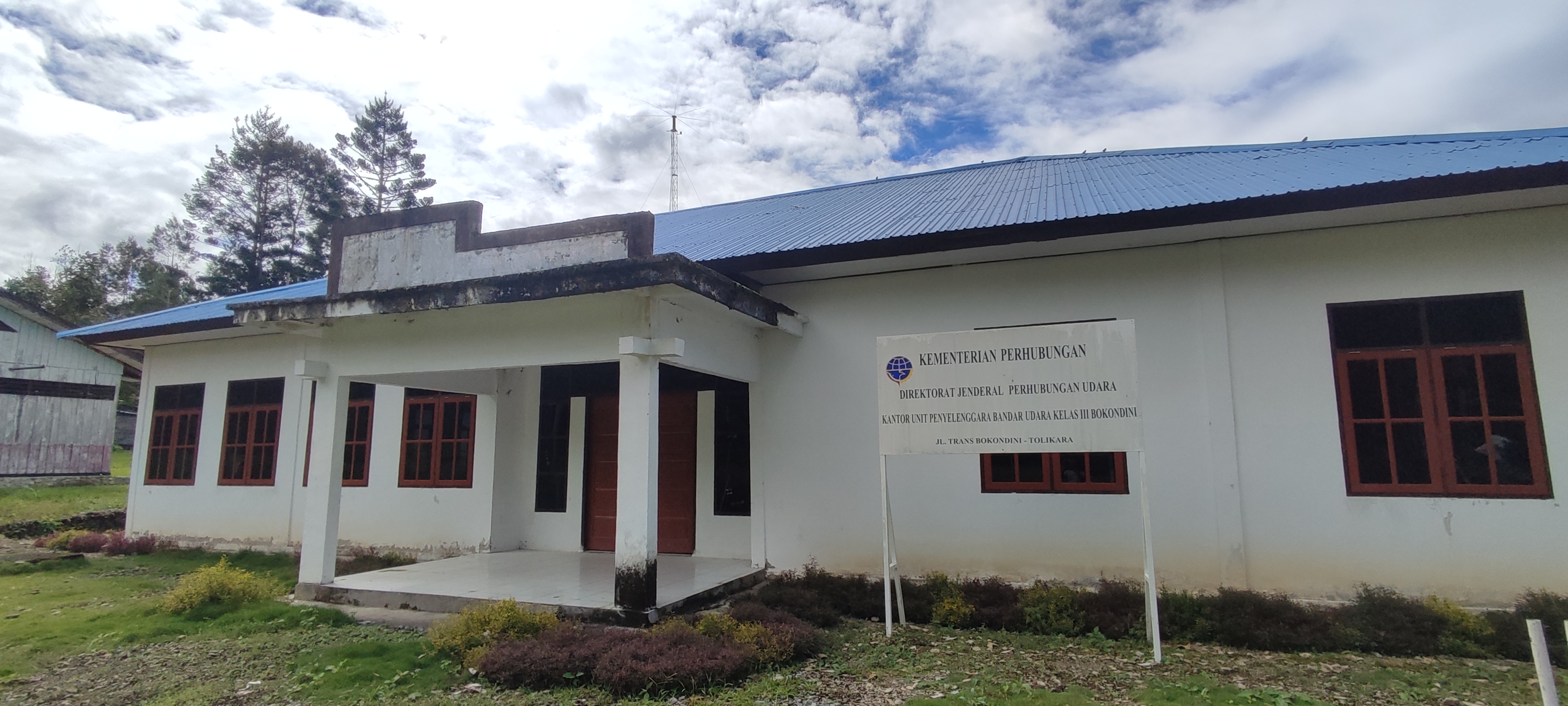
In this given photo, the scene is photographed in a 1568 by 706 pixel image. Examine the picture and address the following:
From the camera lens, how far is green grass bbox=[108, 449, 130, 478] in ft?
65.5

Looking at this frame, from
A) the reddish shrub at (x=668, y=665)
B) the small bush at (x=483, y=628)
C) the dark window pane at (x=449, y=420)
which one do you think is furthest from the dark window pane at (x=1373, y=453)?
the dark window pane at (x=449, y=420)

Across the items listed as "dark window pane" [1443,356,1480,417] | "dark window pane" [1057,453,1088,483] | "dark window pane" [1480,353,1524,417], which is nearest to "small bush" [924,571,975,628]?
"dark window pane" [1057,453,1088,483]

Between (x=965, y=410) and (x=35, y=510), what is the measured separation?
55.6ft

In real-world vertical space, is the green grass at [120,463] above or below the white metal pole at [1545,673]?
above

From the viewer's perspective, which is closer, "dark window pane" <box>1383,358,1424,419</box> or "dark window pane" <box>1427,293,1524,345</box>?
"dark window pane" <box>1427,293,1524,345</box>

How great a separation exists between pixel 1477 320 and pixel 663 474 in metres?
7.27

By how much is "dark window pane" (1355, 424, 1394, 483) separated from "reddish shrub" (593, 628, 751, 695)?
4.84 metres

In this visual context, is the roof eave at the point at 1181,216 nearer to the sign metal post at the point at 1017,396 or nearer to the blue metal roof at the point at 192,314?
the sign metal post at the point at 1017,396

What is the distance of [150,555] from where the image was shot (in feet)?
33.7

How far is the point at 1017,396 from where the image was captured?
5.49 metres

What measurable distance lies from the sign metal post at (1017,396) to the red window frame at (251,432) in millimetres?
8672

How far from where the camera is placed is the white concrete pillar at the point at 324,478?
710 cm

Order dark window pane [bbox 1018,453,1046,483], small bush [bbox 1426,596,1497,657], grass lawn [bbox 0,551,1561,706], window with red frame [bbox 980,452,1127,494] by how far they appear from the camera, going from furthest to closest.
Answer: dark window pane [bbox 1018,453,1046,483]
window with red frame [bbox 980,452,1127,494]
small bush [bbox 1426,596,1497,657]
grass lawn [bbox 0,551,1561,706]

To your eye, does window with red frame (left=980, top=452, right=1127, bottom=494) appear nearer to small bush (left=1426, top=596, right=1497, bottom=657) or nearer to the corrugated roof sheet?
the corrugated roof sheet
